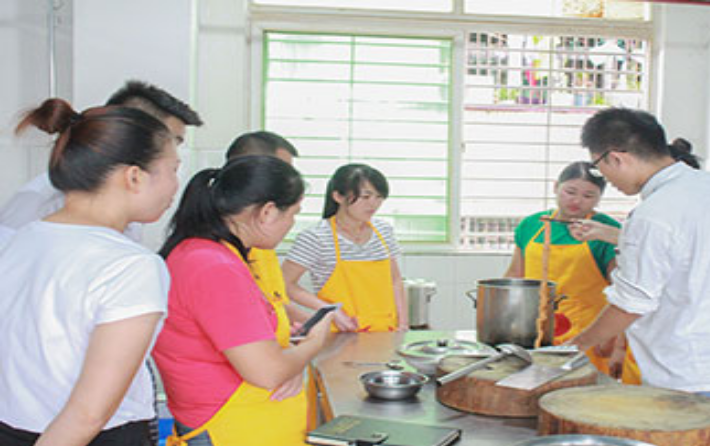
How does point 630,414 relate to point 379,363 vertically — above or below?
above

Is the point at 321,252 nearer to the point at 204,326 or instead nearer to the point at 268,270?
the point at 268,270

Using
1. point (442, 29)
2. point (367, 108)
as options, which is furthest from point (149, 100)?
point (442, 29)

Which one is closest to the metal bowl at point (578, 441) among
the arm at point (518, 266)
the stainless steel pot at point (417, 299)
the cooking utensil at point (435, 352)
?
the cooking utensil at point (435, 352)

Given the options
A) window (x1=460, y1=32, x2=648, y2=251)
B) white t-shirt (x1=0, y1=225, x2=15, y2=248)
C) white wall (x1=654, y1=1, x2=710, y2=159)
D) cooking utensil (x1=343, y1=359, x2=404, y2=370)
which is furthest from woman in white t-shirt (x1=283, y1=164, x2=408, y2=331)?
white wall (x1=654, y1=1, x2=710, y2=159)

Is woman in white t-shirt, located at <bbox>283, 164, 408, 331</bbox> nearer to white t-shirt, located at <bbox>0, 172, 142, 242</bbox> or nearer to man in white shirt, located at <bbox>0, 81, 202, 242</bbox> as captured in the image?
man in white shirt, located at <bbox>0, 81, 202, 242</bbox>

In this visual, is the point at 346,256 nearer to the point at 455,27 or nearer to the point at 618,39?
the point at 455,27

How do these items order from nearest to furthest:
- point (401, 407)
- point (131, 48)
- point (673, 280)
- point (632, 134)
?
point (401, 407) < point (673, 280) < point (632, 134) < point (131, 48)

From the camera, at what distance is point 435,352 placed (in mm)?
1972

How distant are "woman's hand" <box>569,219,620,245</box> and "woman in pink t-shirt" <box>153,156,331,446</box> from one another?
1.46 meters

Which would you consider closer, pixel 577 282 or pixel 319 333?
pixel 319 333

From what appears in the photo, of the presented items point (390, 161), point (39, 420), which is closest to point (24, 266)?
point (39, 420)

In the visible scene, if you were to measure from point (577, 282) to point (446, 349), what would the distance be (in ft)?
4.25

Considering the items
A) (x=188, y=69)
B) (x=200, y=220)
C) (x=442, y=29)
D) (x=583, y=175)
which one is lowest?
(x=200, y=220)

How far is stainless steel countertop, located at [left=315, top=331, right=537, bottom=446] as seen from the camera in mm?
1478
